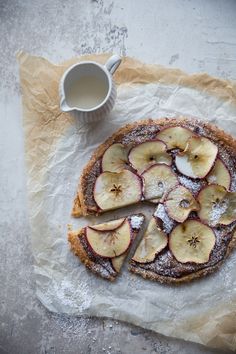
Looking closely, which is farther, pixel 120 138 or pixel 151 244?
pixel 120 138

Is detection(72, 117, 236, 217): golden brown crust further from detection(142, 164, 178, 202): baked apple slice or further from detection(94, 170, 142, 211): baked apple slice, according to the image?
detection(142, 164, 178, 202): baked apple slice

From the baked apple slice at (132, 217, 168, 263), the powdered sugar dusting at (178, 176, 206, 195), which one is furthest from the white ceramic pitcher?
the baked apple slice at (132, 217, 168, 263)

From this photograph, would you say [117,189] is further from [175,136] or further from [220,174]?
[220,174]

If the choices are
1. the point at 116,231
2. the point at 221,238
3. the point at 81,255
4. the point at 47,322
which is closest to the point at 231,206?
the point at 221,238

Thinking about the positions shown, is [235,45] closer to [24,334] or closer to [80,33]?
[80,33]

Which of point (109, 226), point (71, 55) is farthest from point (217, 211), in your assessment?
point (71, 55)
